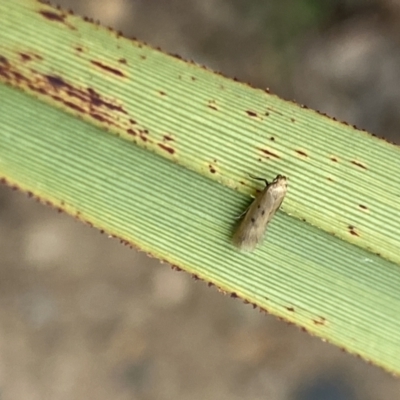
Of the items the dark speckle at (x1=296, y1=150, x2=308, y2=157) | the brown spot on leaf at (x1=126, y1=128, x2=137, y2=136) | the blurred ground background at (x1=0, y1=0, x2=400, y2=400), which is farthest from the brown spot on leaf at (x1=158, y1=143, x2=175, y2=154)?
the blurred ground background at (x1=0, y1=0, x2=400, y2=400)

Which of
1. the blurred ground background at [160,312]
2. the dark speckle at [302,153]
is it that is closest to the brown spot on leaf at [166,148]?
the dark speckle at [302,153]

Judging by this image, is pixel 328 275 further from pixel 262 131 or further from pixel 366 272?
pixel 262 131

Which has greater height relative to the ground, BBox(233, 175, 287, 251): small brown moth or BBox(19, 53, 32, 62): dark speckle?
BBox(19, 53, 32, 62): dark speckle

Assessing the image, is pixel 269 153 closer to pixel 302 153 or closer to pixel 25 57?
pixel 302 153

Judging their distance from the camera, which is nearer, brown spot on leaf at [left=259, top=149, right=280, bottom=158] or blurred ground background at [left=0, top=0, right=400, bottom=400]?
brown spot on leaf at [left=259, top=149, right=280, bottom=158]

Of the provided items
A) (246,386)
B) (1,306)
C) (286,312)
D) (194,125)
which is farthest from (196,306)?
(194,125)

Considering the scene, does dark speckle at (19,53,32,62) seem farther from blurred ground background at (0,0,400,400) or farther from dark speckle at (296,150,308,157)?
blurred ground background at (0,0,400,400)
